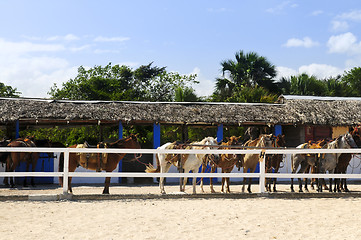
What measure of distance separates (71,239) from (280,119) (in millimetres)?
13713

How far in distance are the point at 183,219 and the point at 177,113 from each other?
11.0 m

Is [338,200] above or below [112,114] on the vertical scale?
below

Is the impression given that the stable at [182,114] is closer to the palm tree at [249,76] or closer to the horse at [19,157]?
the horse at [19,157]

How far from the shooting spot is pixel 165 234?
19.8ft

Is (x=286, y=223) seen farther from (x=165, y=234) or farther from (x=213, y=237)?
(x=165, y=234)

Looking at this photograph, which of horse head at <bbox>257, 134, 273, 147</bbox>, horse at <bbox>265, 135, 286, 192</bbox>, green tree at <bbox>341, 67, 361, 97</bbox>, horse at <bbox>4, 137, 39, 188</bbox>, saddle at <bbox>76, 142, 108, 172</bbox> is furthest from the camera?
green tree at <bbox>341, 67, 361, 97</bbox>

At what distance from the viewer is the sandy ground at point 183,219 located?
6090mm

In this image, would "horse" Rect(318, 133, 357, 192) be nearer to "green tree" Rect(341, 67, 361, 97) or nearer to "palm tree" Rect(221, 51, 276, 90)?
"palm tree" Rect(221, 51, 276, 90)

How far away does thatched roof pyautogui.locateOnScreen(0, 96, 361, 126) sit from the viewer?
16.9 m

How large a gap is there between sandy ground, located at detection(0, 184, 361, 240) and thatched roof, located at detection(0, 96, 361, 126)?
25.8 feet

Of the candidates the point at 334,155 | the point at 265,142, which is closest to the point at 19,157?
the point at 265,142

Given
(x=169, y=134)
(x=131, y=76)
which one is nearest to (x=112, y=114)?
(x=169, y=134)

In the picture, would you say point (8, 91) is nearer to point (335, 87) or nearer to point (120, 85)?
point (120, 85)

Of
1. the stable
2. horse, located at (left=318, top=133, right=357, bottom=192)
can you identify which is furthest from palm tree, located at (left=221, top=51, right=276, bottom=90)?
horse, located at (left=318, top=133, right=357, bottom=192)
